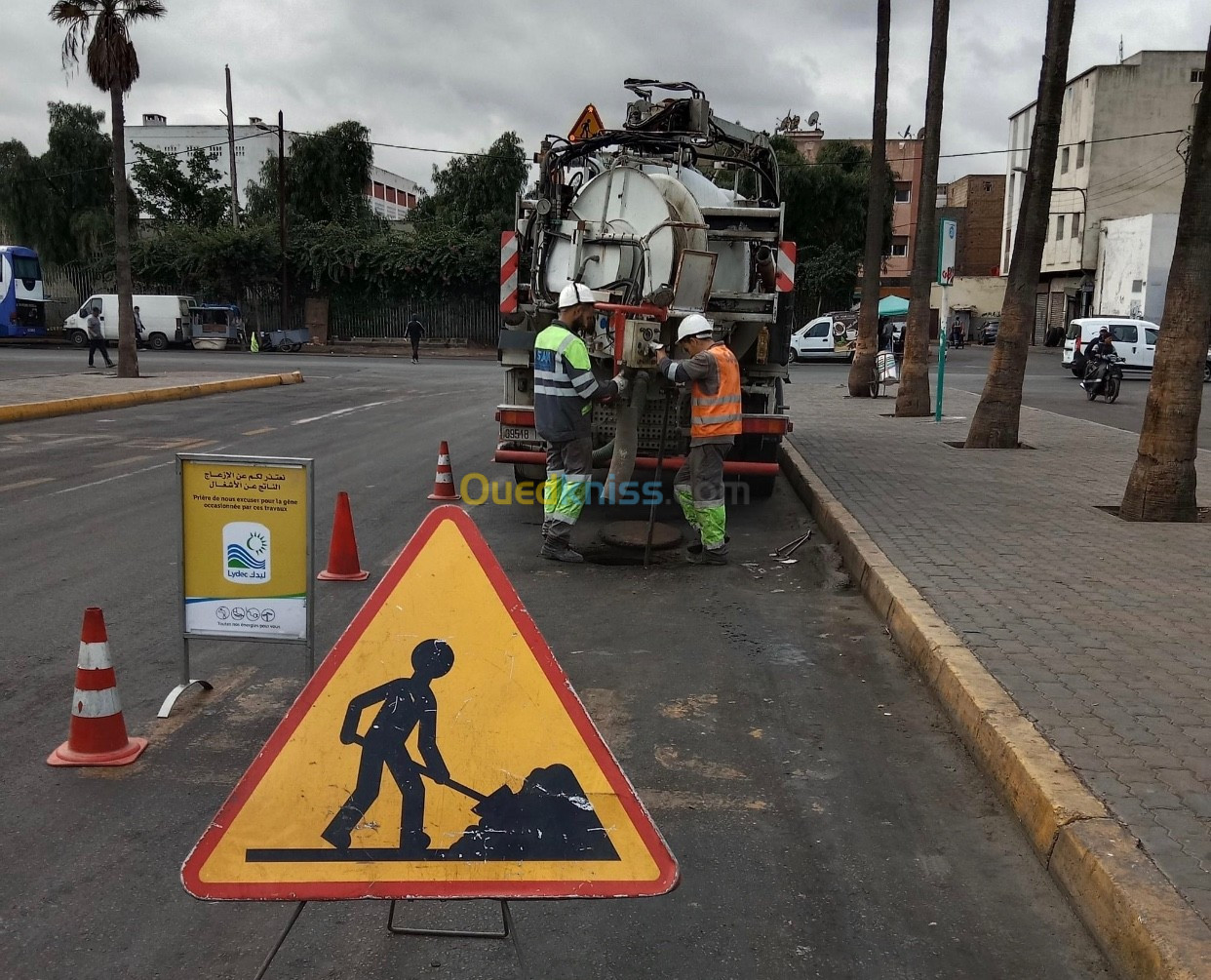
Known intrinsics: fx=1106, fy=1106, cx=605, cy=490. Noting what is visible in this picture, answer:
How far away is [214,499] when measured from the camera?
489 centimetres

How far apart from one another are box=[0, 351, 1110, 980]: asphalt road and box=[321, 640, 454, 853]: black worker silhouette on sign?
49 centimetres

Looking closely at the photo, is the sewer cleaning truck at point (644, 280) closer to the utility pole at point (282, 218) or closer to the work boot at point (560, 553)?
the work boot at point (560, 553)

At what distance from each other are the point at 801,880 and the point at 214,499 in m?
2.97

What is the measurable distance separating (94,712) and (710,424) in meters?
4.78

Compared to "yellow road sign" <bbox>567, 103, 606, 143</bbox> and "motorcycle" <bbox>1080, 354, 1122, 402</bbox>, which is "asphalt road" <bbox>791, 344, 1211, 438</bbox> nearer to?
"motorcycle" <bbox>1080, 354, 1122, 402</bbox>

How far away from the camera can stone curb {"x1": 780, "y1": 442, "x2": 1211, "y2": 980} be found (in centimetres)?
296

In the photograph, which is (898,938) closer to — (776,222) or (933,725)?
(933,725)

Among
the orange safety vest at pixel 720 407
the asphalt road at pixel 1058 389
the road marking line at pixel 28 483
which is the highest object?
the orange safety vest at pixel 720 407

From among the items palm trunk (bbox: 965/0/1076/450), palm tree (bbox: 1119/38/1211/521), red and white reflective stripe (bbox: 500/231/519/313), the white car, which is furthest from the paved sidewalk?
the white car

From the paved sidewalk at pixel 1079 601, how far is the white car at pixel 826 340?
28.0 m

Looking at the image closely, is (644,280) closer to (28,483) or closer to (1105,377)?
(28,483)

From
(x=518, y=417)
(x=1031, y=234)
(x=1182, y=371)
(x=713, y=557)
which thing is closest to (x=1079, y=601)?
(x=713, y=557)

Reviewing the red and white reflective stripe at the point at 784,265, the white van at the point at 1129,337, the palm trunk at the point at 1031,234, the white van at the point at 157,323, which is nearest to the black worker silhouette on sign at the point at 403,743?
the red and white reflective stripe at the point at 784,265

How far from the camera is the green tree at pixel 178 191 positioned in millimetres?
53375
